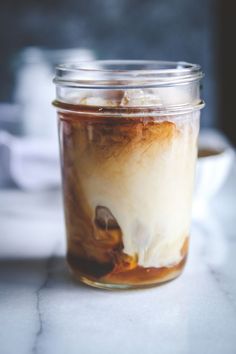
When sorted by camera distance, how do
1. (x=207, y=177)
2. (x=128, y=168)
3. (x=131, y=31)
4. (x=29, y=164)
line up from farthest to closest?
(x=131, y=31)
(x=29, y=164)
(x=207, y=177)
(x=128, y=168)

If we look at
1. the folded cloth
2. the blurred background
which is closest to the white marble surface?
the folded cloth

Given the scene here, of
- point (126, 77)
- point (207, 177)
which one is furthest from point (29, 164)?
point (126, 77)

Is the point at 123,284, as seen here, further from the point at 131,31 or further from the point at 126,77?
the point at 131,31

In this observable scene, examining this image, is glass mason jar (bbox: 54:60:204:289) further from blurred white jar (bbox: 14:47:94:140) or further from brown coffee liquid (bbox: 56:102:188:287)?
blurred white jar (bbox: 14:47:94:140)

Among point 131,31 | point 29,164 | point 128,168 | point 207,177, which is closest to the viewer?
point 128,168

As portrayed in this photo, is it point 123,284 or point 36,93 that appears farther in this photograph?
point 36,93

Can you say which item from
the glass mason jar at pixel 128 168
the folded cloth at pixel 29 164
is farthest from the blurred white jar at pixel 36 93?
the glass mason jar at pixel 128 168

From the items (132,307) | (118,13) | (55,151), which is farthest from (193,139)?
(118,13)

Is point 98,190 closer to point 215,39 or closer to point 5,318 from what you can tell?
point 5,318
